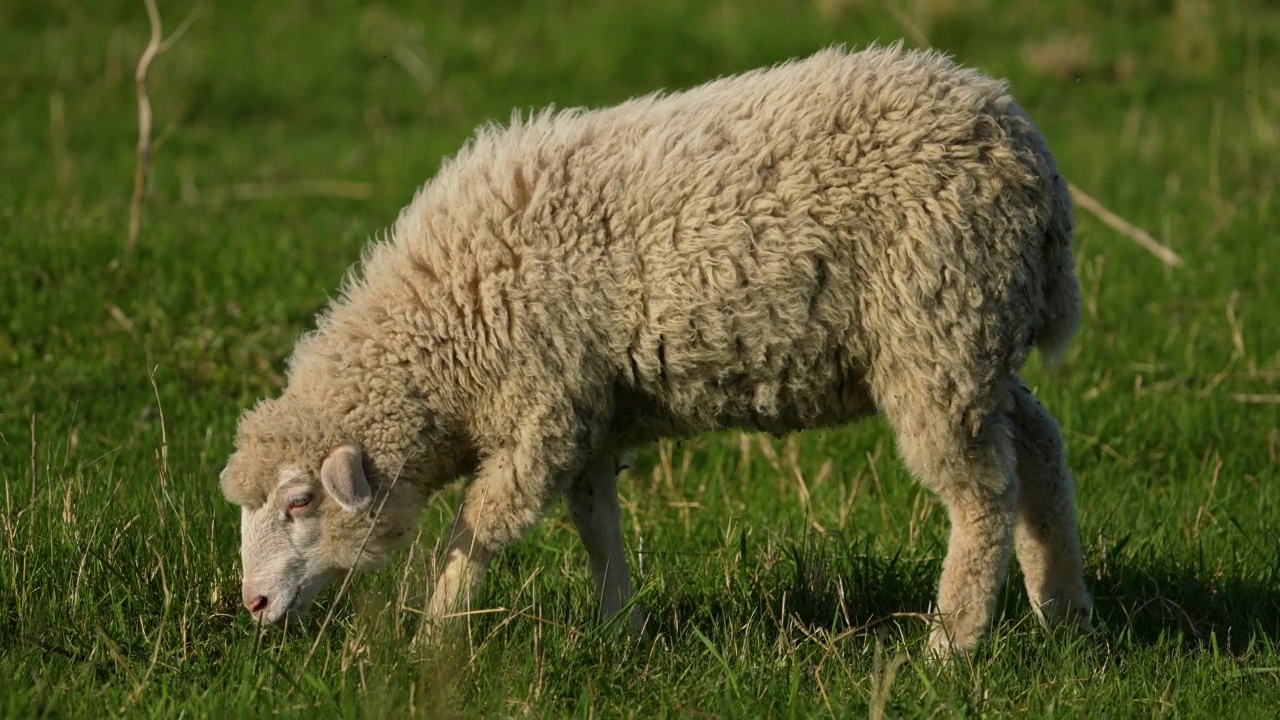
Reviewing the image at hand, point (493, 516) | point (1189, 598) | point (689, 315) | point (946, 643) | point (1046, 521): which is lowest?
point (1189, 598)

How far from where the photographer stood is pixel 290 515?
Answer: 4.65 meters

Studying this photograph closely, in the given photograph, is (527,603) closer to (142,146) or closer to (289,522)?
(289,522)

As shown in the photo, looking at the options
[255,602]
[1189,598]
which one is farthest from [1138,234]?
[255,602]

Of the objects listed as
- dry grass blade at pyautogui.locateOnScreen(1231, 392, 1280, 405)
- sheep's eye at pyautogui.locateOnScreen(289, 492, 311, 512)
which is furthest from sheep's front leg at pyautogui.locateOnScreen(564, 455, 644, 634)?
dry grass blade at pyautogui.locateOnScreen(1231, 392, 1280, 405)

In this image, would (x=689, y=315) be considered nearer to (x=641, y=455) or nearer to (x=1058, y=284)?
(x=1058, y=284)

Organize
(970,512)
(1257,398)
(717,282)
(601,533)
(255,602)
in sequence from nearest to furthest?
(717,282), (255,602), (970,512), (601,533), (1257,398)

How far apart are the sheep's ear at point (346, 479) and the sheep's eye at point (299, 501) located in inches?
3.8

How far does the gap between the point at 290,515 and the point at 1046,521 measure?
7.68 feet

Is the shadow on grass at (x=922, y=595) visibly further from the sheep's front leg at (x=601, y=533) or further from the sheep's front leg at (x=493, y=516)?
the sheep's front leg at (x=493, y=516)

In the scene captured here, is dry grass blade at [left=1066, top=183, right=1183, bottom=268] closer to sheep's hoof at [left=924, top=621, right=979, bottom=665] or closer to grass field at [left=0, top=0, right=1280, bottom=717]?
grass field at [left=0, top=0, right=1280, bottom=717]

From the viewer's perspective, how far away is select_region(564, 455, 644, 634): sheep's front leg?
498 centimetres

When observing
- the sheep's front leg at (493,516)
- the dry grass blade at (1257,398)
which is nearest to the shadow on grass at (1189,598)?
the dry grass blade at (1257,398)

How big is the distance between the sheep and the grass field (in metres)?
0.34

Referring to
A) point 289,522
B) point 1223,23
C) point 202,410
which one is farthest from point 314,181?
point 1223,23
